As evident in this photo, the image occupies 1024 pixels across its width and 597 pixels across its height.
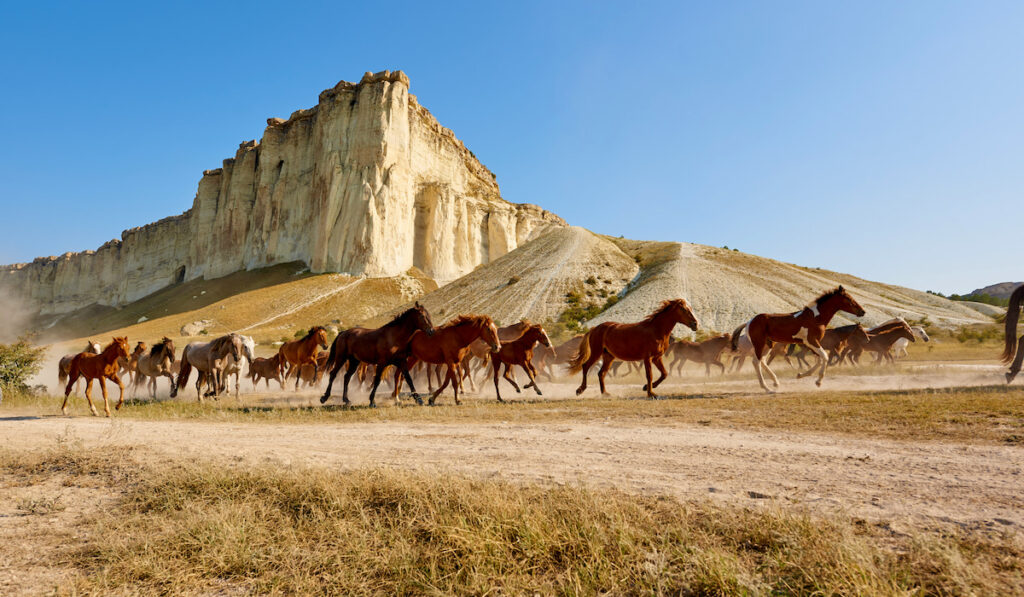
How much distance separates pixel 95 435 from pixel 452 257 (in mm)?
76418

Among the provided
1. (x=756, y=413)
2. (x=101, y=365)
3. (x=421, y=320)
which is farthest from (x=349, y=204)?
(x=756, y=413)

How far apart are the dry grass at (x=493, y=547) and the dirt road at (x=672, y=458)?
0.59 metres

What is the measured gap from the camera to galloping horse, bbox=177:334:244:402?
16.2 metres

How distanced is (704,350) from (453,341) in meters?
12.8

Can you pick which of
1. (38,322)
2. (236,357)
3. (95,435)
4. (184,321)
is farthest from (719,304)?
(38,322)

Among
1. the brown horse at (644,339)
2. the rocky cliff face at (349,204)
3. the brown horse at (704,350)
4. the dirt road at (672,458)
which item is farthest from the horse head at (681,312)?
the rocky cliff face at (349,204)

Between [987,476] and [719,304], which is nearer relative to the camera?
[987,476]

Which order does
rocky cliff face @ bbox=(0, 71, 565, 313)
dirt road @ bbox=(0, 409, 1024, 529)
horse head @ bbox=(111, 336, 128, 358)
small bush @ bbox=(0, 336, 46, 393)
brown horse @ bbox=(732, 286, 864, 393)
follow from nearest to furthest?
dirt road @ bbox=(0, 409, 1024, 529) → horse head @ bbox=(111, 336, 128, 358) → brown horse @ bbox=(732, 286, 864, 393) → small bush @ bbox=(0, 336, 46, 393) → rocky cliff face @ bbox=(0, 71, 565, 313)

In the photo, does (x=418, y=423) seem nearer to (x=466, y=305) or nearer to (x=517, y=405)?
(x=517, y=405)

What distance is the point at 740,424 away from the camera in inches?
336

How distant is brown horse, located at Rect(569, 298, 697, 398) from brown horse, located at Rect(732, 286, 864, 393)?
2684 mm

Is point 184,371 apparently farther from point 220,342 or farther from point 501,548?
point 501,548

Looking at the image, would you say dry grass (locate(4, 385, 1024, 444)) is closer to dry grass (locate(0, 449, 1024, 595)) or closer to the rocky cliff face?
dry grass (locate(0, 449, 1024, 595))

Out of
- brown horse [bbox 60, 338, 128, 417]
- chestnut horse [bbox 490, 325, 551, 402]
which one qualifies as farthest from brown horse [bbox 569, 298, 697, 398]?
brown horse [bbox 60, 338, 128, 417]
